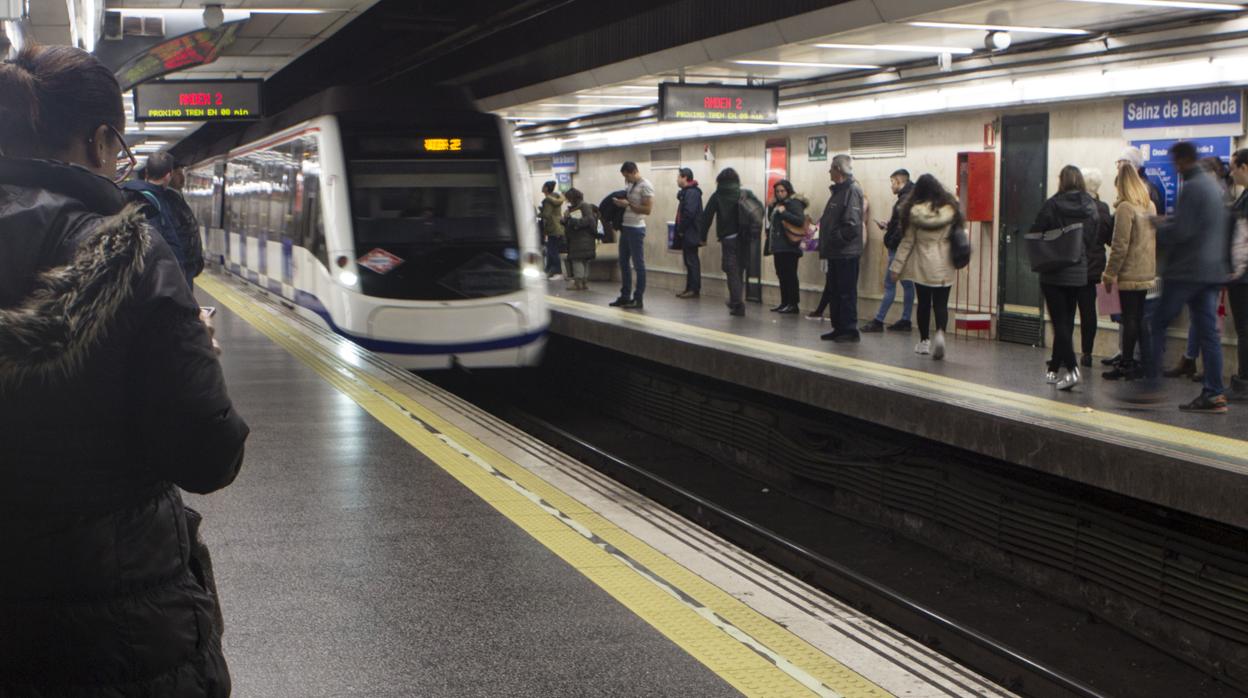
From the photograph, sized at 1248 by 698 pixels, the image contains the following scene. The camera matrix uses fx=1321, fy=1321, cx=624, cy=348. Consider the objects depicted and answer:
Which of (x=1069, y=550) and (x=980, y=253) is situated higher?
(x=980, y=253)

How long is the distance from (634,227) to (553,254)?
6342 mm

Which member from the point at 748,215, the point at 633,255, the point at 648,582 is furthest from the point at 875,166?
the point at 648,582

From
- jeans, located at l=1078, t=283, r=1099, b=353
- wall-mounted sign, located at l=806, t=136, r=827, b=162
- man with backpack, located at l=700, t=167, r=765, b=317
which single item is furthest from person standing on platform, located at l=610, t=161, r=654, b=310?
jeans, located at l=1078, t=283, r=1099, b=353

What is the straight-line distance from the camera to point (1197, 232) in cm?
753

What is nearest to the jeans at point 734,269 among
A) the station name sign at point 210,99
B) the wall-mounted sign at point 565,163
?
the station name sign at point 210,99

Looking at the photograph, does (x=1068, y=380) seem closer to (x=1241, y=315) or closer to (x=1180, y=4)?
(x=1241, y=315)

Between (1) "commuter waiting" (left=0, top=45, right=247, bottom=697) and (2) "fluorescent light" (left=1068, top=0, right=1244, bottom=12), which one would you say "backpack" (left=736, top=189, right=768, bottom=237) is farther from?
(1) "commuter waiting" (left=0, top=45, right=247, bottom=697)

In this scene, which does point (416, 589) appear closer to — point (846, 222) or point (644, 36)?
point (846, 222)

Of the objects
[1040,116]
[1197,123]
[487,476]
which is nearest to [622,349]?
[1040,116]

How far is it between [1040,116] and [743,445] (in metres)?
3.94

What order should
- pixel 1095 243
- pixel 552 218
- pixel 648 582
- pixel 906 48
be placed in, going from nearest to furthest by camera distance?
1. pixel 648 582
2. pixel 1095 243
3. pixel 906 48
4. pixel 552 218

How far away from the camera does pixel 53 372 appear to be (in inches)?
66.8

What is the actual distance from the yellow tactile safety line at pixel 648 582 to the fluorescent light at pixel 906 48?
5336 mm

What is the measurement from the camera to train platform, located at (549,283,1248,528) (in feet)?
20.8
